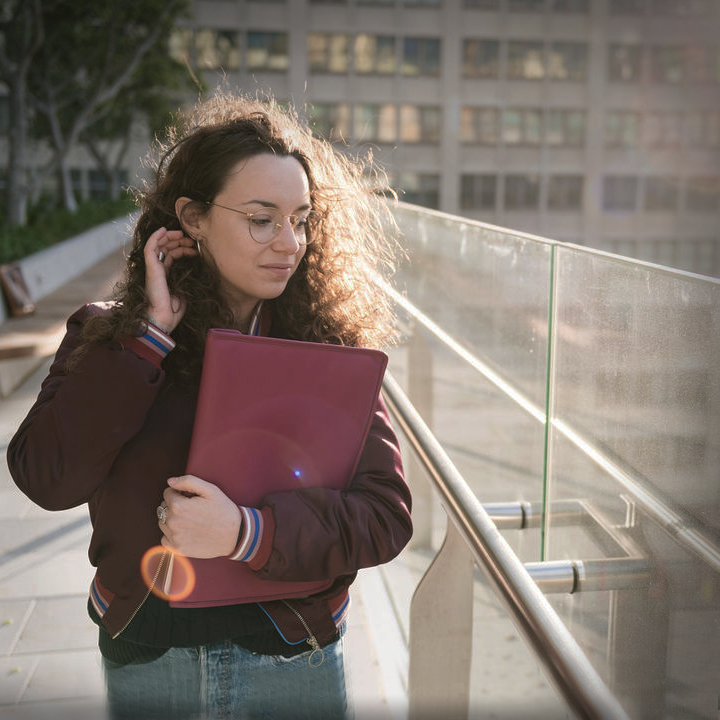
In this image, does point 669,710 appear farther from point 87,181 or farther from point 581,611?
point 87,181

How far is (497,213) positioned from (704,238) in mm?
11937

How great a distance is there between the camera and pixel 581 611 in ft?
6.31

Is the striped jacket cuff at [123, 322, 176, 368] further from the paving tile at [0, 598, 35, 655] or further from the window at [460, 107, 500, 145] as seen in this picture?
the window at [460, 107, 500, 145]

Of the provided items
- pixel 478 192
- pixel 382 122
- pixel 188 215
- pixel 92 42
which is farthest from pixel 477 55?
pixel 188 215

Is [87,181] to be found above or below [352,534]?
above

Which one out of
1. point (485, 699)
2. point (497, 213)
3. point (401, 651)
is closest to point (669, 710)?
point (401, 651)

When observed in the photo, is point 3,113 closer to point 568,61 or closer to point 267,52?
point 267,52

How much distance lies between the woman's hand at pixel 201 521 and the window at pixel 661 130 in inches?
1964

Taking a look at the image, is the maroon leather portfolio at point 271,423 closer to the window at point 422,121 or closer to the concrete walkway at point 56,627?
the concrete walkway at point 56,627

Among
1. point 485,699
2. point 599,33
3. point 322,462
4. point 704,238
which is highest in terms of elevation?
point 599,33

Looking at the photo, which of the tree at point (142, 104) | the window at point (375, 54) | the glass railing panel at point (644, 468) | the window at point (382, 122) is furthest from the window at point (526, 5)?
the glass railing panel at point (644, 468)

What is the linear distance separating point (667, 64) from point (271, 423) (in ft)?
169

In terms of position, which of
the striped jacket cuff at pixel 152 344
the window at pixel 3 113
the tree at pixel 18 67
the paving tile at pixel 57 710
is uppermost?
the window at pixel 3 113

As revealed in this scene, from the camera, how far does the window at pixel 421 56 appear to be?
145 ft
